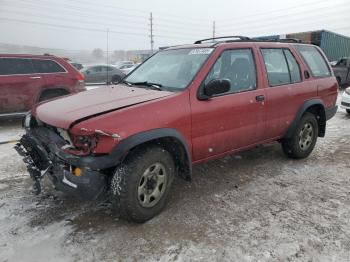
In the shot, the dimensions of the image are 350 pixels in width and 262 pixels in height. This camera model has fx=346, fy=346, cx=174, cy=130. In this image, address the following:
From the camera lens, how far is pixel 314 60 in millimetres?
5652

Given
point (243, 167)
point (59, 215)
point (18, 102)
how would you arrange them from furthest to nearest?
point (18, 102) < point (243, 167) < point (59, 215)

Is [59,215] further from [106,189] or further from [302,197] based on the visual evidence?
[302,197]

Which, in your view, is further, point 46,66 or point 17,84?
point 46,66

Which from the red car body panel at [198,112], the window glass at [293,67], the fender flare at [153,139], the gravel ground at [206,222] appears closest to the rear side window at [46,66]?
the gravel ground at [206,222]

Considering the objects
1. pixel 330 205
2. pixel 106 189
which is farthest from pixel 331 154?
pixel 106 189

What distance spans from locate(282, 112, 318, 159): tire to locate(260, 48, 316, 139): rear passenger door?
0.89ft

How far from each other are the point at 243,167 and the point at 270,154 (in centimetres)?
89

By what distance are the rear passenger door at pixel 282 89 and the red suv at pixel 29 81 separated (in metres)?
5.54

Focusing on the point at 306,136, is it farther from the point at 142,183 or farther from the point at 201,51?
the point at 142,183

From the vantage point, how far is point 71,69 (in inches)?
348

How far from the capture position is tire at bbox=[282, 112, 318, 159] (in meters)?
5.29

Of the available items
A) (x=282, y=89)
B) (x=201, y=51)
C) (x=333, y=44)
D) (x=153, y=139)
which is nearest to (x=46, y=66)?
(x=201, y=51)

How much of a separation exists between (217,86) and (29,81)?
19.6ft

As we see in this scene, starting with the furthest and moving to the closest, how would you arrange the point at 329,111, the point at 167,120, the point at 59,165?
the point at 329,111
the point at 167,120
the point at 59,165
